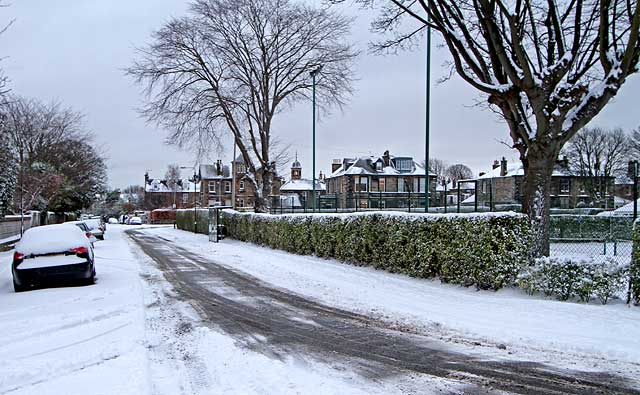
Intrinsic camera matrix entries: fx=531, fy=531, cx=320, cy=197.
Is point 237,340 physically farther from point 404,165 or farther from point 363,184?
point 404,165

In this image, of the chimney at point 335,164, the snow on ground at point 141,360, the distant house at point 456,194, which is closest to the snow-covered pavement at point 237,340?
the snow on ground at point 141,360

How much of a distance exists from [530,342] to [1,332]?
7.34 m

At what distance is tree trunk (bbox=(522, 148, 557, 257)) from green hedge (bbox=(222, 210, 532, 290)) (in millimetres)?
1468

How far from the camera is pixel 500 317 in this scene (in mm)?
8547

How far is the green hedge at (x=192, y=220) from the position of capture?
40672mm

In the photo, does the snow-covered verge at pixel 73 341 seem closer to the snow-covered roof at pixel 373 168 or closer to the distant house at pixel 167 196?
the snow-covered roof at pixel 373 168

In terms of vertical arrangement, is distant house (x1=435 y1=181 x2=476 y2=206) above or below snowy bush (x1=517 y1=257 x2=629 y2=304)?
above

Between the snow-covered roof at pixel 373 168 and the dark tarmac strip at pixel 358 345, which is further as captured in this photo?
the snow-covered roof at pixel 373 168

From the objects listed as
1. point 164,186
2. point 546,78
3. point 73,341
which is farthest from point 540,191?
point 164,186

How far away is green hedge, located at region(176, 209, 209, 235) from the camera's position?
40672 millimetres

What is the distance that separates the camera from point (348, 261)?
16406 mm

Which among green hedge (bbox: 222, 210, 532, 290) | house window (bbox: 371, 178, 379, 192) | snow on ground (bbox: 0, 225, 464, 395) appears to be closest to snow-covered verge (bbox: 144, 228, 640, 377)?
green hedge (bbox: 222, 210, 532, 290)

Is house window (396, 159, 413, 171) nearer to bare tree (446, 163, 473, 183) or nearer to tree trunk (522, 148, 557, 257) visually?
bare tree (446, 163, 473, 183)

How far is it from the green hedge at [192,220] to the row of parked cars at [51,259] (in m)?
27.4
